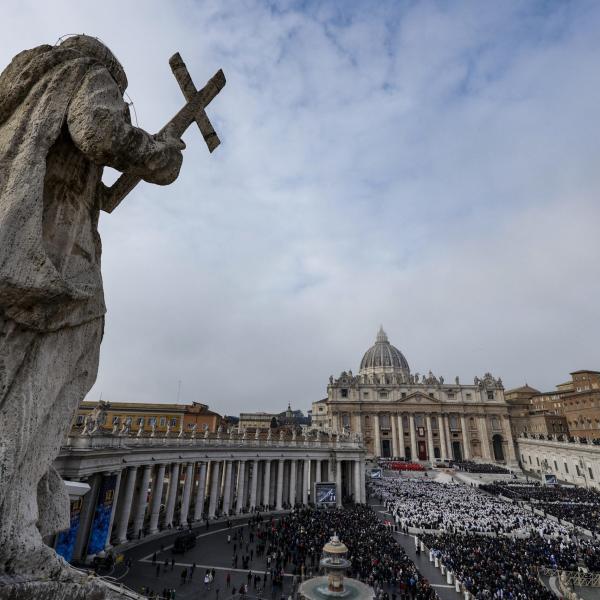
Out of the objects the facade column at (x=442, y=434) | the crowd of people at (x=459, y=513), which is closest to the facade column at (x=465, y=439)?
the facade column at (x=442, y=434)

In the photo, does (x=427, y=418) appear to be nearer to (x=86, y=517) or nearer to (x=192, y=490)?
(x=192, y=490)

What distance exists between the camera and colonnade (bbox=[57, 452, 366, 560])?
2389 centimetres

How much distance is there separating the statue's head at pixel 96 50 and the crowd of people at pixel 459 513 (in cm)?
3788

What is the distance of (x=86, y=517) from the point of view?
77.6ft

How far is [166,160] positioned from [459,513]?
4354cm

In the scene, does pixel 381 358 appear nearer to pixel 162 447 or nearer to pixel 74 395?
pixel 162 447

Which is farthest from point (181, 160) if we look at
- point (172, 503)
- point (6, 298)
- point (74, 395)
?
point (172, 503)

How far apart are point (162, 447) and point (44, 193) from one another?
31.1 meters

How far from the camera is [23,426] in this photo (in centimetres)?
373

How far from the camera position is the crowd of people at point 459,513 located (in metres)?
33.3

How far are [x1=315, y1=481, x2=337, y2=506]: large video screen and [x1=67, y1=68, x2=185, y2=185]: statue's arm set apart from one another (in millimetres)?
38812

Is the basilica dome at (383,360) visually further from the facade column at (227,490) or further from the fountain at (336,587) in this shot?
the fountain at (336,587)

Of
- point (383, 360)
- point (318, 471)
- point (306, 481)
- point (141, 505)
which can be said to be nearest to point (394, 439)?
point (383, 360)

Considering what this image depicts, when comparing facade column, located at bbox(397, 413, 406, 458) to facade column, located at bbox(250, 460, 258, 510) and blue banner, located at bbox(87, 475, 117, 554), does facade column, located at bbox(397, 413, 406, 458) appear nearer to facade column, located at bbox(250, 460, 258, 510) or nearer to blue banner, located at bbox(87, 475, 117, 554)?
facade column, located at bbox(250, 460, 258, 510)
